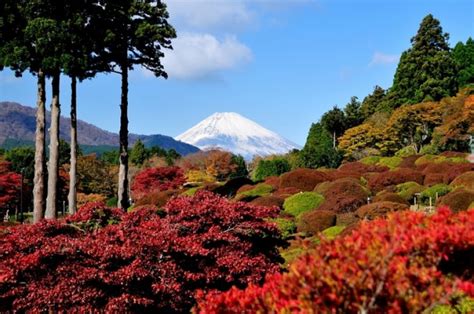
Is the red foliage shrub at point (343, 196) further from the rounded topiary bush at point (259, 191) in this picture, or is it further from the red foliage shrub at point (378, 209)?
the rounded topiary bush at point (259, 191)

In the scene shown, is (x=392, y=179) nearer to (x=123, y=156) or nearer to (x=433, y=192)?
(x=433, y=192)

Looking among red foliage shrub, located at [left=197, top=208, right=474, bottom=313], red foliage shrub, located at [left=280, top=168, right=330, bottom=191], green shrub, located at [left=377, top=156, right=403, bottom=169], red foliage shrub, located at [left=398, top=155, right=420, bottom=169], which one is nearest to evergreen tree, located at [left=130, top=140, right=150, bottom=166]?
green shrub, located at [left=377, top=156, right=403, bottom=169]

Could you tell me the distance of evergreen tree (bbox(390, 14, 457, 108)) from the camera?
4819 centimetres

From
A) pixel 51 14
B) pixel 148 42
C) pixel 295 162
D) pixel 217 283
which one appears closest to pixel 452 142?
pixel 295 162

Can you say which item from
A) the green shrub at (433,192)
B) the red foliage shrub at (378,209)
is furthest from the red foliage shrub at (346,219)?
the green shrub at (433,192)

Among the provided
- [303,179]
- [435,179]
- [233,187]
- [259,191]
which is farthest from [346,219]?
[233,187]

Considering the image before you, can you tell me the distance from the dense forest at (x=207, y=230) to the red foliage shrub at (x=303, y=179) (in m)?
0.08

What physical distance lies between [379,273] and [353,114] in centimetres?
5759

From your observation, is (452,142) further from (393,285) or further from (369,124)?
(393,285)

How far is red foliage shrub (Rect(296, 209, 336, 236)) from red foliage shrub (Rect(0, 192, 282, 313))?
464 inches

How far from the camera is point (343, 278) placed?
3.16m

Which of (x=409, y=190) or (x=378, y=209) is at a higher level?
(x=409, y=190)

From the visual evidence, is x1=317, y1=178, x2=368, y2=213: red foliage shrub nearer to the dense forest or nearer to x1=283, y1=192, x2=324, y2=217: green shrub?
the dense forest

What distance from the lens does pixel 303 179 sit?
100 feet
